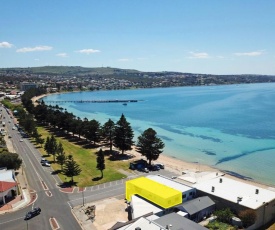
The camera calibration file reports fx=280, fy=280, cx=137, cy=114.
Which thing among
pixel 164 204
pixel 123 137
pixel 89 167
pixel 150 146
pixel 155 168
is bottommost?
pixel 89 167

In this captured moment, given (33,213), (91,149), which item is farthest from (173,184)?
(91,149)

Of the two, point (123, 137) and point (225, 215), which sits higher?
point (123, 137)

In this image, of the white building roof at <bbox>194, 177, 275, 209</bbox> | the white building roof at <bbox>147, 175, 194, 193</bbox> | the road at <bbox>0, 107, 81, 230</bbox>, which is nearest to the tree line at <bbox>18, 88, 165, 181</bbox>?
the road at <bbox>0, 107, 81, 230</bbox>

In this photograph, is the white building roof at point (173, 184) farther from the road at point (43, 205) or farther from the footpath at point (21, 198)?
the footpath at point (21, 198)

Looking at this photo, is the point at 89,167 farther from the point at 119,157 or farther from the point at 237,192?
the point at 237,192

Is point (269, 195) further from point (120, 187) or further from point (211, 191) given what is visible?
point (120, 187)

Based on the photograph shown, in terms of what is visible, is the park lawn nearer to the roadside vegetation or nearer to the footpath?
the roadside vegetation

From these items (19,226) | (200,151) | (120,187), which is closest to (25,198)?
(19,226)

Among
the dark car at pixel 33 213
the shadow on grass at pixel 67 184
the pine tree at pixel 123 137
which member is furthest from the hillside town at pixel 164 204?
the pine tree at pixel 123 137
